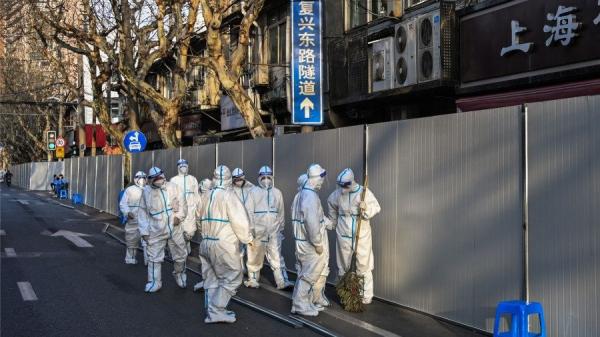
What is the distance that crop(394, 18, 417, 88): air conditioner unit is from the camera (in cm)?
1675

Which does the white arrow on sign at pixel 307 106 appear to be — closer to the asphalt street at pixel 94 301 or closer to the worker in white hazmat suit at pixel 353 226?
the asphalt street at pixel 94 301

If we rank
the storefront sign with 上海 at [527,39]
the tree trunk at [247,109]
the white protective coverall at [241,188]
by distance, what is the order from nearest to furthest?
the white protective coverall at [241,188]
the storefront sign with 上海 at [527,39]
the tree trunk at [247,109]

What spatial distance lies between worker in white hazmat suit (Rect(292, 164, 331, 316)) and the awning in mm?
5216

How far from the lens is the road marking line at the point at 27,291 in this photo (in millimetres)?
9930

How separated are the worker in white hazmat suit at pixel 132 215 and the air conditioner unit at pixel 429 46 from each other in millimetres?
6643

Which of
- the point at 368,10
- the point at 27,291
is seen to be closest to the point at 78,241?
the point at 27,291

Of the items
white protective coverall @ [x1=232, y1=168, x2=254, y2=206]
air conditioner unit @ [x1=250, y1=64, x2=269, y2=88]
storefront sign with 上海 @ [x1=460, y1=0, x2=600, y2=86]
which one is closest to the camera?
white protective coverall @ [x1=232, y1=168, x2=254, y2=206]

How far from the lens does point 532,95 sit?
42.3 ft

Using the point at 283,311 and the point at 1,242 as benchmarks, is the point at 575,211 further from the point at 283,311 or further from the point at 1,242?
the point at 1,242

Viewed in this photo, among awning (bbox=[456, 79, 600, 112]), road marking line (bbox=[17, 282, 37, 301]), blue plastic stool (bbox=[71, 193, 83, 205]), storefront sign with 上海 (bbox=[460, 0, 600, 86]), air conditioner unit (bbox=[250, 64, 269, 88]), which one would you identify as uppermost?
air conditioner unit (bbox=[250, 64, 269, 88])

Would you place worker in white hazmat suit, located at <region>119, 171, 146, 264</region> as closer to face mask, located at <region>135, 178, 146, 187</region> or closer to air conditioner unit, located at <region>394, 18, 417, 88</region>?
face mask, located at <region>135, 178, 146, 187</region>

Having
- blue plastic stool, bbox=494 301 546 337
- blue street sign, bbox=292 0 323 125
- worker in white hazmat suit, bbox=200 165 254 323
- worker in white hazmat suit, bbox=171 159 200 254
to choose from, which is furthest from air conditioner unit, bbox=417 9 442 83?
blue plastic stool, bbox=494 301 546 337

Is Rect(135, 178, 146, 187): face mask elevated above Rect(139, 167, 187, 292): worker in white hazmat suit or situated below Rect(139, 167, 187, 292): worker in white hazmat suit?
above

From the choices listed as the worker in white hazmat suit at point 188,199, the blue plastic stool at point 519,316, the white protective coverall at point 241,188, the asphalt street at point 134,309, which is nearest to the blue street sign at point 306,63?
the worker in white hazmat suit at point 188,199
